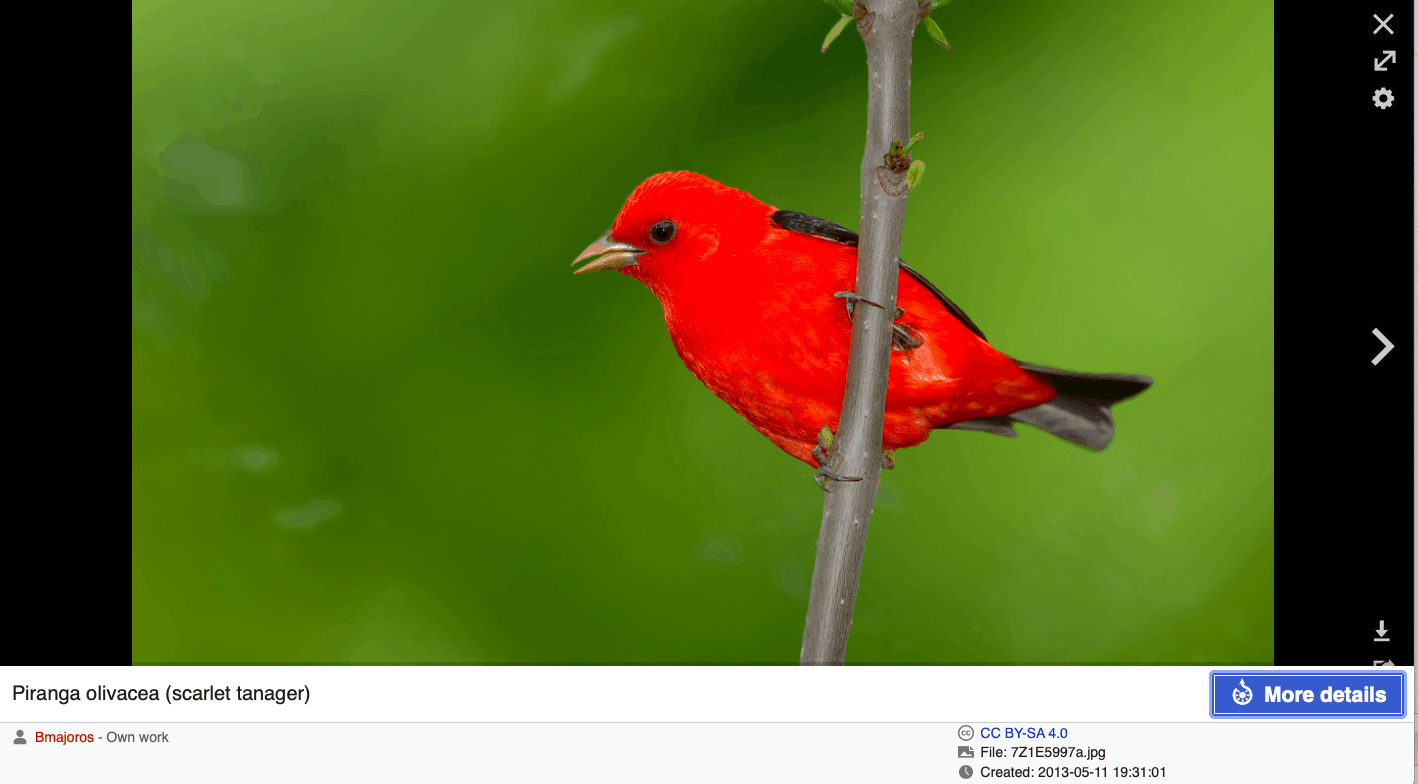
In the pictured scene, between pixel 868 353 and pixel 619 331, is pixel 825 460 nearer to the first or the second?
pixel 868 353

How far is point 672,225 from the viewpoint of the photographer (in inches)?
55.7

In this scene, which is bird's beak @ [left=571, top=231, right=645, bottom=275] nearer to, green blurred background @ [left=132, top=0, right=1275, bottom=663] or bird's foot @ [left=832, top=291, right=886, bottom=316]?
green blurred background @ [left=132, top=0, right=1275, bottom=663]

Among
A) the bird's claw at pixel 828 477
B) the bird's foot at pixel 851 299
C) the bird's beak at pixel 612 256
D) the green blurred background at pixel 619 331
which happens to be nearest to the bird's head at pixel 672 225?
the bird's beak at pixel 612 256

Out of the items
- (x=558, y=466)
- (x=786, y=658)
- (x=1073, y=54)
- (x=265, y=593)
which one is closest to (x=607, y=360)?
(x=558, y=466)

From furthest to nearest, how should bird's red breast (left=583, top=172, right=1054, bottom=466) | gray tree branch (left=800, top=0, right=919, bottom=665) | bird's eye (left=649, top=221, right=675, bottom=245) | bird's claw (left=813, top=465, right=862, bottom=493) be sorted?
bird's eye (left=649, top=221, right=675, bottom=245) → bird's red breast (left=583, top=172, right=1054, bottom=466) → bird's claw (left=813, top=465, right=862, bottom=493) → gray tree branch (left=800, top=0, right=919, bottom=665)

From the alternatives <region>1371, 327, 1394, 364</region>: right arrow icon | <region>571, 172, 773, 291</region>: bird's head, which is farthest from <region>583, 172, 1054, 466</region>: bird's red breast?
<region>1371, 327, 1394, 364</region>: right arrow icon

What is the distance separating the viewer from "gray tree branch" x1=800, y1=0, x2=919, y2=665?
1.04 meters

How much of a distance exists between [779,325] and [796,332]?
0.03 m

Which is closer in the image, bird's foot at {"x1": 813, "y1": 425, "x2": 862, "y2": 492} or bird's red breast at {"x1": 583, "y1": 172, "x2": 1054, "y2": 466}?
bird's foot at {"x1": 813, "y1": 425, "x2": 862, "y2": 492}

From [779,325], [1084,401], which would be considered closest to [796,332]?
[779,325]
